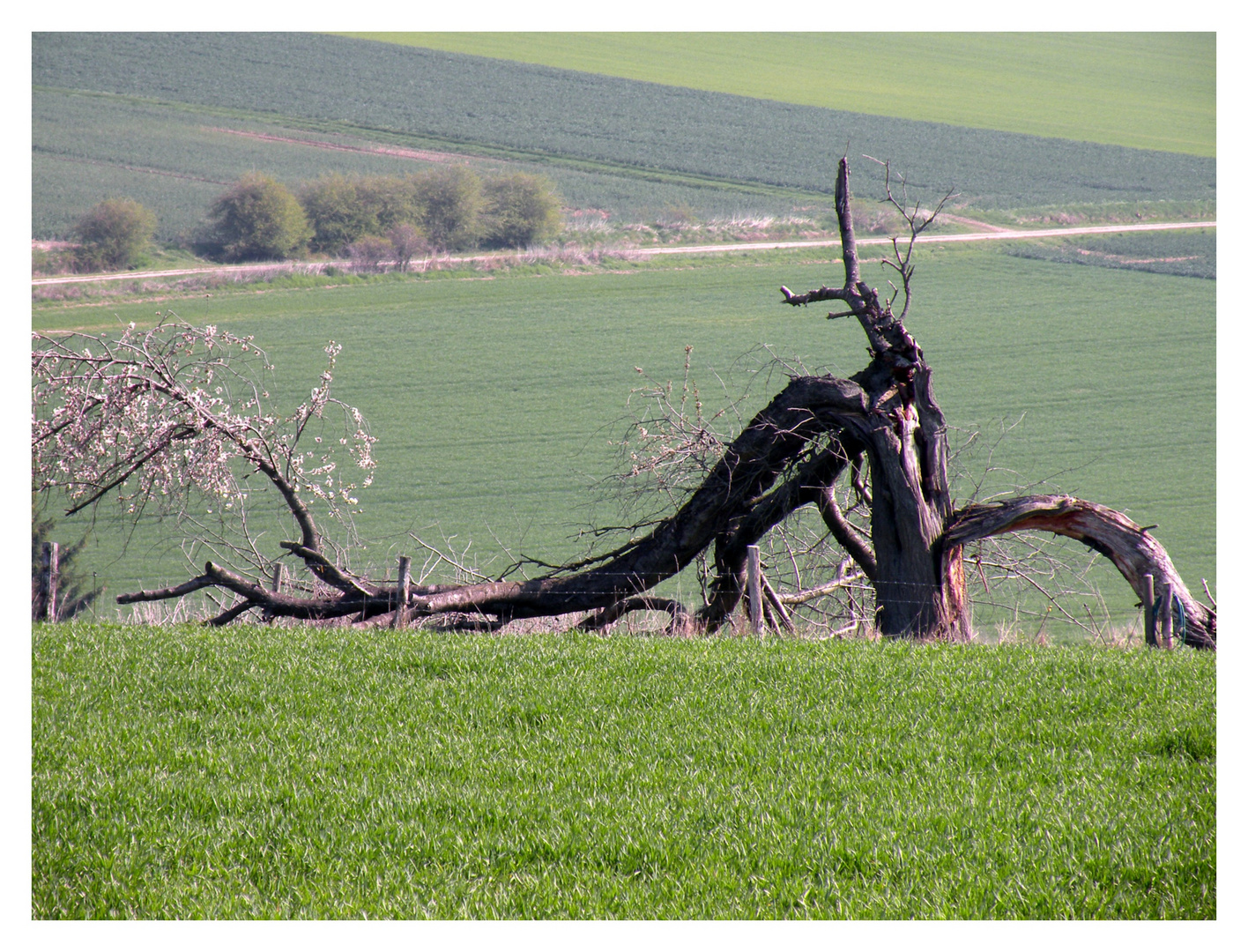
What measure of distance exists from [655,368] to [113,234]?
897 inches

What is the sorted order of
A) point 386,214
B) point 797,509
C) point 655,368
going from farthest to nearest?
→ point 386,214 < point 655,368 < point 797,509

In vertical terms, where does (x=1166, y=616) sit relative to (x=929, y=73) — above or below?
below

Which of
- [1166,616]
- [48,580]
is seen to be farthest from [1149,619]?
[48,580]

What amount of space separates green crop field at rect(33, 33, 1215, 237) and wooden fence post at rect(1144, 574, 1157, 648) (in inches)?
1628

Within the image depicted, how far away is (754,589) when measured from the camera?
30.6 feet

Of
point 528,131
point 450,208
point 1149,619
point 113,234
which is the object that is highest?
point 528,131

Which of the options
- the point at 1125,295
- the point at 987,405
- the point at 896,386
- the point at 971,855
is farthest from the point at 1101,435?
the point at 971,855

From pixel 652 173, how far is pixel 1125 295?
74.8 ft

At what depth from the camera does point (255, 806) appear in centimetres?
559

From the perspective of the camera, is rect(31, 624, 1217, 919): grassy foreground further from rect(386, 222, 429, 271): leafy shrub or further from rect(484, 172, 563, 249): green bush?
rect(484, 172, 563, 249): green bush

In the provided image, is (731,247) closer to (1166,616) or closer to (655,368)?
(655,368)

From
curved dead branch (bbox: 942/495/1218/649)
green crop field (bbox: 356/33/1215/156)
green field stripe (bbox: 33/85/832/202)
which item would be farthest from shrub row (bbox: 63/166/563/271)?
curved dead branch (bbox: 942/495/1218/649)

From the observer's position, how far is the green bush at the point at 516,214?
45.5 metres

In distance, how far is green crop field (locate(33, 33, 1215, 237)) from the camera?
49438 millimetres
